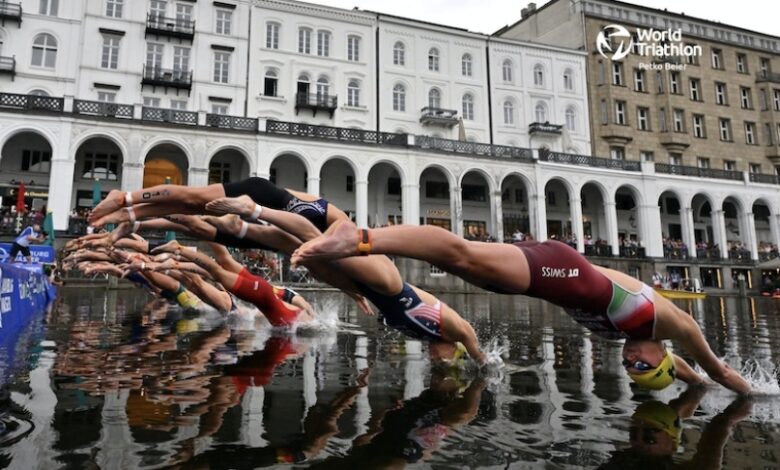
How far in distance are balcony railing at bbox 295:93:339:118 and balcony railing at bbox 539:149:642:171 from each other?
15.6 metres

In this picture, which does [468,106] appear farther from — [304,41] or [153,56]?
[153,56]

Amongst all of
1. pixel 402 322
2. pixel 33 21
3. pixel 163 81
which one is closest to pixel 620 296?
pixel 402 322

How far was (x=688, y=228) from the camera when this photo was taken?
3944 centimetres

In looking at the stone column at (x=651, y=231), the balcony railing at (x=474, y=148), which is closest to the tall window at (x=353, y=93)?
the balcony railing at (x=474, y=148)

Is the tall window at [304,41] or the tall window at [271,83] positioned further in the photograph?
the tall window at [304,41]

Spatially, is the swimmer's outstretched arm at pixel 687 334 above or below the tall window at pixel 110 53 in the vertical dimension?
below

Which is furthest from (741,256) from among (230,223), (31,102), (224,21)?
(31,102)

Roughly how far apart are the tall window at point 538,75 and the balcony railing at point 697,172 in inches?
450

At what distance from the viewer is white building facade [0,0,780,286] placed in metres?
29.4

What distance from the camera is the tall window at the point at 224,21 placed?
34.4 meters

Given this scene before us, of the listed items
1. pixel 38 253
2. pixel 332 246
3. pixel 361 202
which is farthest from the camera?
pixel 361 202

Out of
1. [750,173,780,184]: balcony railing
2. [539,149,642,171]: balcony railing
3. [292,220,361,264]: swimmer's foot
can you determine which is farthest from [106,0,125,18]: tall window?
[750,173,780,184]: balcony railing

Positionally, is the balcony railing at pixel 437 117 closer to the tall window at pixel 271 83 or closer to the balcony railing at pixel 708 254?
the tall window at pixel 271 83

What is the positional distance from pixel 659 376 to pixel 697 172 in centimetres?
4372
